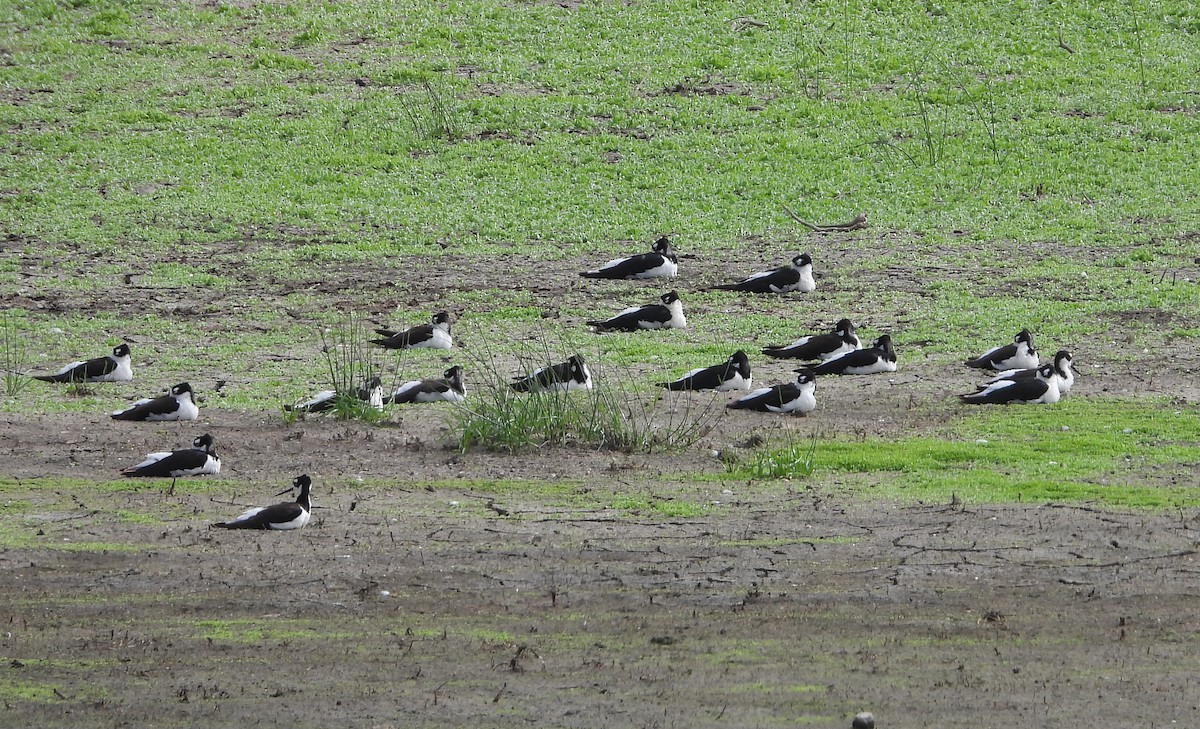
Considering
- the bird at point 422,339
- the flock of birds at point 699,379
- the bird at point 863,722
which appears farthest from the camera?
the bird at point 422,339

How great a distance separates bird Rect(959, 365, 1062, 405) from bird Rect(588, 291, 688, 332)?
11.7 ft

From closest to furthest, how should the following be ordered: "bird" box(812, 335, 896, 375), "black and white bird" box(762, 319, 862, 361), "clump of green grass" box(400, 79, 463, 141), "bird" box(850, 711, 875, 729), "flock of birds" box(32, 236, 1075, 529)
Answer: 1. "bird" box(850, 711, 875, 729)
2. "flock of birds" box(32, 236, 1075, 529)
3. "bird" box(812, 335, 896, 375)
4. "black and white bird" box(762, 319, 862, 361)
5. "clump of green grass" box(400, 79, 463, 141)

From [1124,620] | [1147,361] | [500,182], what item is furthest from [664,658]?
[500,182]

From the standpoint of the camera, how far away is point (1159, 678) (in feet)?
24.7

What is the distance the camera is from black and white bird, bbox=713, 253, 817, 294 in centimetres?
1684

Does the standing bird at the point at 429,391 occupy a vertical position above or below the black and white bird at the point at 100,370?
below

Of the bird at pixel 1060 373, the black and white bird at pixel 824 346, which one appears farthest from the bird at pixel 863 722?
the black and white bird at pixel 824 346

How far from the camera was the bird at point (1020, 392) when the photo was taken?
41.2 ft

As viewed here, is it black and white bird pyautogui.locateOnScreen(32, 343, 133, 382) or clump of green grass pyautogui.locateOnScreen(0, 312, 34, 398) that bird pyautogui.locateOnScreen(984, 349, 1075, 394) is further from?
clump of green grass pyautogui.locateOnScreen(0, 312, 34, 398)

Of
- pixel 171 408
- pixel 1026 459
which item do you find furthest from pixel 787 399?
pixel 171 408

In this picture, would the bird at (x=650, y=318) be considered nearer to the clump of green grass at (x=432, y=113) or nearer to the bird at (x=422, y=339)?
the bird at (x=422, y=339)

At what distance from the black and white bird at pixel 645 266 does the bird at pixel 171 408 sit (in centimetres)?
610

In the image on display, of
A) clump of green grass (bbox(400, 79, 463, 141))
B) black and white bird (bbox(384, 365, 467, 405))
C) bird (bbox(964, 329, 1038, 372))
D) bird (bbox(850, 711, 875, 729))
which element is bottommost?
bird (bbox(964, 329, 1038, 372))

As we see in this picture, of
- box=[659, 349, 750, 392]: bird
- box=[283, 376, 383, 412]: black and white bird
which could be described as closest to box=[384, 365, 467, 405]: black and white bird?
box=[283, 376, 383, 412]: black and white bird
